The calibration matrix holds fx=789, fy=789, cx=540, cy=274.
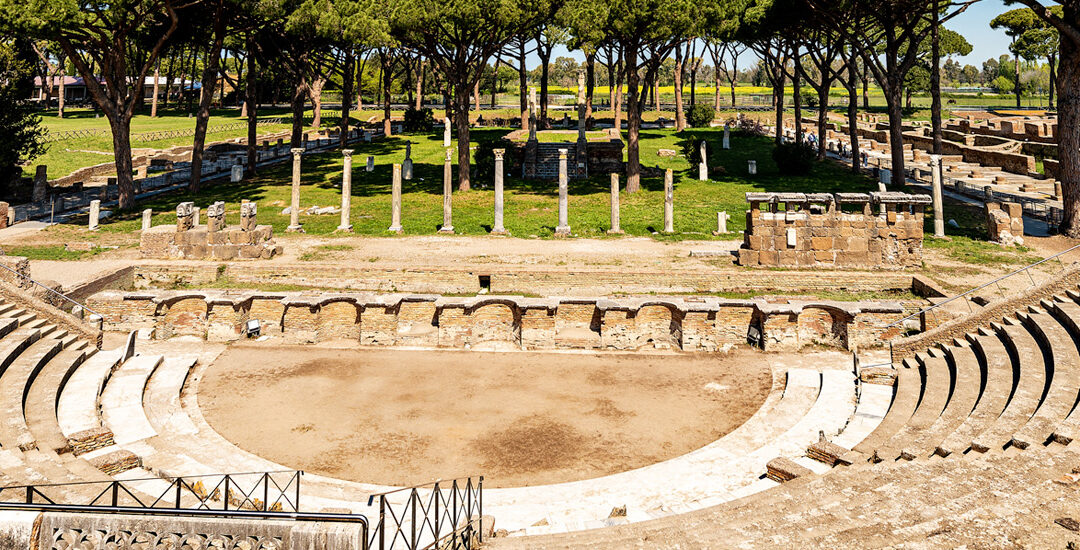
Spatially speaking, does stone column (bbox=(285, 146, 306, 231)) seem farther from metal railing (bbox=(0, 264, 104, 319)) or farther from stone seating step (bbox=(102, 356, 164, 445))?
stone seating step (bbox=(102, 356, 164, 445))

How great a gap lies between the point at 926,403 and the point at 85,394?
15.6 metres

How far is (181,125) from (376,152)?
1046 inches

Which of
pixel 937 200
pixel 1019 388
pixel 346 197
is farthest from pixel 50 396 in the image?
pixel 937 200

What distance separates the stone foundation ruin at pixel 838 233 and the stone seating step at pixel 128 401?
1614 cm

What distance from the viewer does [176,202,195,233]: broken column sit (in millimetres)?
24766

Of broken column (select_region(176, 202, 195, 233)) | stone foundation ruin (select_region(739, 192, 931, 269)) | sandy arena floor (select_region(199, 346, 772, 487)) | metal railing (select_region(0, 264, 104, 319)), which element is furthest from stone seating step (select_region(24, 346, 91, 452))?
stone foundation ruin (select_region(739, 192, 931, 269))

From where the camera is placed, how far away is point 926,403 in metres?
14.0

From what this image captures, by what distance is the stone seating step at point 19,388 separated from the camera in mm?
11805

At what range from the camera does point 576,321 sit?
19375 mm

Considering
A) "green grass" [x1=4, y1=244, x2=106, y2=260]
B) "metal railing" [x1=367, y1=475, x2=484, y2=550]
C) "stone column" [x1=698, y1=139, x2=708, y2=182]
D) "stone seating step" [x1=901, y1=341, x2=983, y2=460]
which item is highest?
"stone column" [x1=698, y1=139, x2=708, y2=182]

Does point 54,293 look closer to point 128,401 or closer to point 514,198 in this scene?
point 128,401

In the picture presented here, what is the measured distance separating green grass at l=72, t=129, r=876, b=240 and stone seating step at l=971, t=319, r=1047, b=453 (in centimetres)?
1288

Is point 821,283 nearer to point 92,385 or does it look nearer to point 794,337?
point 794,337

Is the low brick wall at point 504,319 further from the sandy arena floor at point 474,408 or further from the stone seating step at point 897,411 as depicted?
the stone seating step at point 897,411
